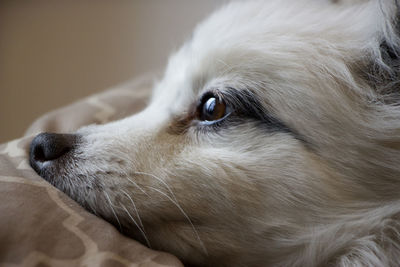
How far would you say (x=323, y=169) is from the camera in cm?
92

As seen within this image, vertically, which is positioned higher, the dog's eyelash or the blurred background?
the blurred background

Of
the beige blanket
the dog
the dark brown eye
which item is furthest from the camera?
the dark brown eye

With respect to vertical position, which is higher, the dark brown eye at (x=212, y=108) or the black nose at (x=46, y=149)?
the black nose at (x=46, y=149)

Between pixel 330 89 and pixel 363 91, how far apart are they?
74 millimetres

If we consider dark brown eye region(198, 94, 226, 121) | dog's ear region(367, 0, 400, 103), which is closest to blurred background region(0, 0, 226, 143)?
dark brown eye region(198, 94, 226, 121)

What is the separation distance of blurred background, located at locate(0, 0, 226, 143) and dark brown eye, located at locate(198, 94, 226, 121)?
178 cm

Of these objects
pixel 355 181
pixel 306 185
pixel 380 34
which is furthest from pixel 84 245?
pixel 380 34

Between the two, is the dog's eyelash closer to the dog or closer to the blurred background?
the dog

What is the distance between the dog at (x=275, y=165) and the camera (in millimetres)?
921

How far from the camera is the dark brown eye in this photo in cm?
103

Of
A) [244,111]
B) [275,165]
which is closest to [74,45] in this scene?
[244,111]

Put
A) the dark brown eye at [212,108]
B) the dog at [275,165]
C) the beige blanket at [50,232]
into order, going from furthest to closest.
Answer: the dark brown eye at [212,108], the dog at [275,165], the beige blanket at [50,232]

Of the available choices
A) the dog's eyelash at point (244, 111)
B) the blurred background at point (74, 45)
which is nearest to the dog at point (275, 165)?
the dog's eyelash at point (244, 111)

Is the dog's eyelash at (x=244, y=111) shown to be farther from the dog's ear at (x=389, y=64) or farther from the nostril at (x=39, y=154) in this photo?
the nostril at (x=39, y=154)
